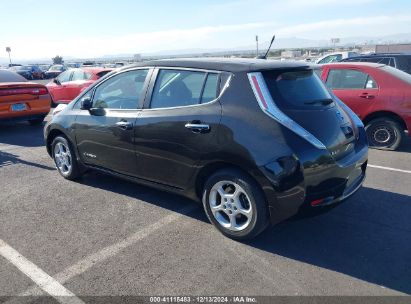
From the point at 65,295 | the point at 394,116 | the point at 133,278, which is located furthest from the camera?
the point at 394,116

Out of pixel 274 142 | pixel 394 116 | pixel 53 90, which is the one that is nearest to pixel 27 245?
pixel 274 142

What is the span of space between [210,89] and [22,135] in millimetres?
6863

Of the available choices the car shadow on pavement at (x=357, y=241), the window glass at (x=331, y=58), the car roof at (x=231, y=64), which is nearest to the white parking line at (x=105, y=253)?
the car shadow on pavement at (x=357, y=241)

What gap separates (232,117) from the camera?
10.8 ft

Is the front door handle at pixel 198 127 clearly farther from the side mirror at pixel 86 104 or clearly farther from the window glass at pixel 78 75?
the window glass at pixel 78 75

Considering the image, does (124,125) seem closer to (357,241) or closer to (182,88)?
(182,88)

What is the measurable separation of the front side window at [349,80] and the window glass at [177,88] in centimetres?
425

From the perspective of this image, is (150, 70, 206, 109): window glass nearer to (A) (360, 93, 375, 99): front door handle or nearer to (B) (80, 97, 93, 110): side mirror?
(B) (80, 97, 93, 110): side mirror

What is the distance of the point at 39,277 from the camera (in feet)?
9.82

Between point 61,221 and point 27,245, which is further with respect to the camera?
point 61,221

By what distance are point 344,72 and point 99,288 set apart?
5.99 metres

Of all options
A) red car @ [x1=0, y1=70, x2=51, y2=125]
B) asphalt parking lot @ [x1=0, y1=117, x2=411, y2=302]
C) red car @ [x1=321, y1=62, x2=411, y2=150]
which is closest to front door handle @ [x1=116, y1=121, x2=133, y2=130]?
asphalt parking lot @ [x1=0, y1=117, x2=411, y2=302]

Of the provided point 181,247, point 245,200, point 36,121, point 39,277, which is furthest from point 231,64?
point 36,121

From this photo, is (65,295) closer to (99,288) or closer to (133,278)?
(99,288)
